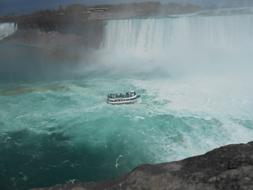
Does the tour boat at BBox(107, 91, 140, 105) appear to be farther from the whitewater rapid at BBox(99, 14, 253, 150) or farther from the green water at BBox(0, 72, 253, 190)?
the whitewater rapid at BBox(99, 14, 253, 150)

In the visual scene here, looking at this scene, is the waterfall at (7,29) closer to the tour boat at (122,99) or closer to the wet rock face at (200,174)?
the tour boat at (122,99)

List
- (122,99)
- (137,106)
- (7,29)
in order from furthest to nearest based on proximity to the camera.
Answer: (7,29) → (122,99) → (137,106)

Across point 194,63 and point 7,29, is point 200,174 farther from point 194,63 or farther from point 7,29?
point 7,29

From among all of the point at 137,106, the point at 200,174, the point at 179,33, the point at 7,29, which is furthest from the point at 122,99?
the point at 7,29

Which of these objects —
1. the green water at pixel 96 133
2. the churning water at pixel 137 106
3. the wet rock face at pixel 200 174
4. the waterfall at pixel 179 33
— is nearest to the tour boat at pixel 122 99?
the green water at pixel 96 133

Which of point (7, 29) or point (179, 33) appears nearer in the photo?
point (179, 33)

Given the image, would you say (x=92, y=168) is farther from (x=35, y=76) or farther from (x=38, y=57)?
(x=38, y=57)

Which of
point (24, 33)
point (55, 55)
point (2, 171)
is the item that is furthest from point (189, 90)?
point (24, 33)

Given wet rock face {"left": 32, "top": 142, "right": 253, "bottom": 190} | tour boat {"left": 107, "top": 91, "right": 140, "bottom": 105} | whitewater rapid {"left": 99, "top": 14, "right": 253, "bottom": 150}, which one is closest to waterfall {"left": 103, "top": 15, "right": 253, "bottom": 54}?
whitewater rapid {"left": 99, "top": 14, "right": 253, "bottom": 150}
